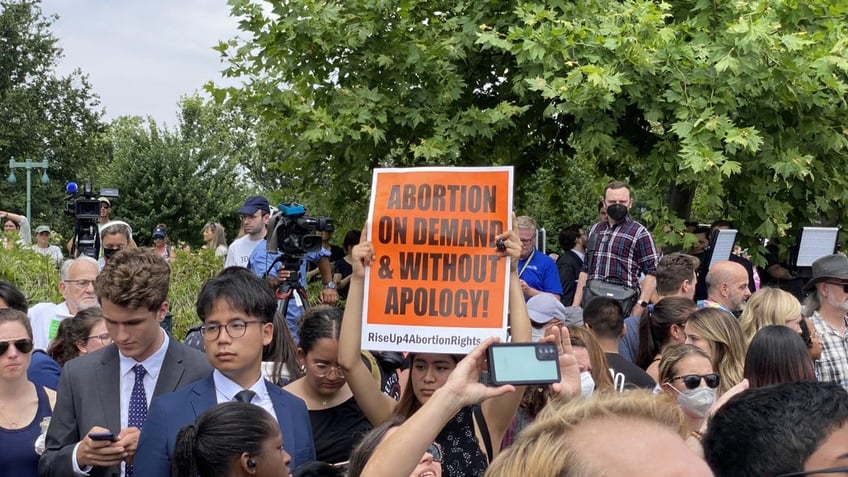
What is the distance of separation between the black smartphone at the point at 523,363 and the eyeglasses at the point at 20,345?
2.49 meters

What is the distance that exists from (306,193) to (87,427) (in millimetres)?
8501

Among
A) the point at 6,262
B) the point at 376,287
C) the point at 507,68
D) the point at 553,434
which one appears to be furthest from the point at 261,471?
the point at 507,68

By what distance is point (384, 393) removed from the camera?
4734mm

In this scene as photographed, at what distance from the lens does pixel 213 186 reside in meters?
42.9

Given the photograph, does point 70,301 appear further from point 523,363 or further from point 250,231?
point 523,363

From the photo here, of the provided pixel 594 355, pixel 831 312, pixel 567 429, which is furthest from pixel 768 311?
pixel 567 429

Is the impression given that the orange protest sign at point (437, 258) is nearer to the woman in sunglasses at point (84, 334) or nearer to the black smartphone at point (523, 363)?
the black smartphone at point (523, 363)

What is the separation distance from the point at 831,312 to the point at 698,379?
234 centimetres

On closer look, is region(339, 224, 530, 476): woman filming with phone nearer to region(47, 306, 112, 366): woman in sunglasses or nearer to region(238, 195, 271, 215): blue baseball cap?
region(47, 306, 112, 366): woman in sunglasses

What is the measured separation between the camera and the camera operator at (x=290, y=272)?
7.32m

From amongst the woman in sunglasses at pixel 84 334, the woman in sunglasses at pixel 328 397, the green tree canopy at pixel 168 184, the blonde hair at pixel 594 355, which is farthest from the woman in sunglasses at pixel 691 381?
the green tree canopy at pixel 168 184

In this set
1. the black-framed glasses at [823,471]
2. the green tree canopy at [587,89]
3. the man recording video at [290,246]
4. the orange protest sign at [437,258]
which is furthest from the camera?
the green tree canopy at [587,89]

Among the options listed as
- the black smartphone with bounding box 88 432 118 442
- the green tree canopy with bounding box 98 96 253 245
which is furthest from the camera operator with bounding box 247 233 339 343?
the green tree canopy with bounding box 98 96 253 245

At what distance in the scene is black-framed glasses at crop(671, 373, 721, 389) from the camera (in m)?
5.10
